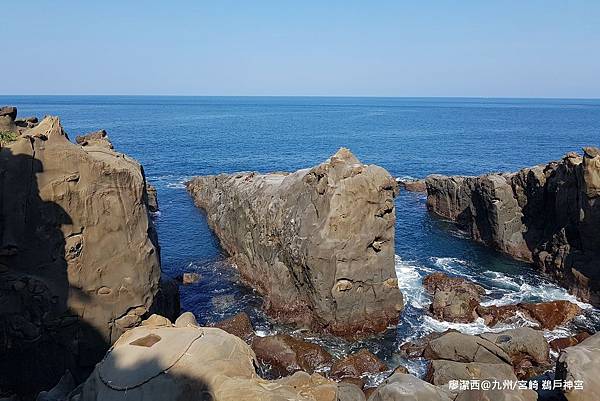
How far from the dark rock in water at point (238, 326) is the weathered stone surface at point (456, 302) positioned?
1355 cm

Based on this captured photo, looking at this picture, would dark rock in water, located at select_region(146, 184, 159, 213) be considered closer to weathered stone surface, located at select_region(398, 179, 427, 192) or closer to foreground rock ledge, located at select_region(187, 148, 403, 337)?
foreground rock ledge, located at select_region(187, 148, 403, 337)

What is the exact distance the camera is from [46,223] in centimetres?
2131

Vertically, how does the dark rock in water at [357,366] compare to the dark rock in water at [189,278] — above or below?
below

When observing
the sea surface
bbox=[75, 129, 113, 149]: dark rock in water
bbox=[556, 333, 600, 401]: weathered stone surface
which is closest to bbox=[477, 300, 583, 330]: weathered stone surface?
the sea surface

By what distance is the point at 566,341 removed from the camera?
29188 millimetres

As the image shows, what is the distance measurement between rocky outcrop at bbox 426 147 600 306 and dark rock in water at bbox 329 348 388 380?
19.5 meters

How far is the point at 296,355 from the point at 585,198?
25.8 metres

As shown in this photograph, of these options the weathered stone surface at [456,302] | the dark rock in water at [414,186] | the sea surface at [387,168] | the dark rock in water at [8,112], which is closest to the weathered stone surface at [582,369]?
the sea surface at [387,168]

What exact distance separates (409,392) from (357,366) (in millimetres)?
8297

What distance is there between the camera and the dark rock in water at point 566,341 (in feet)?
95.0

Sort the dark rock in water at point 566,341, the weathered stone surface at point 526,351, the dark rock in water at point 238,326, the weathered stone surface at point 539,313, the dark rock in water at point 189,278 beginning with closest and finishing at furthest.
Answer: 1. the weathered stone surface at point 526,351
2. the dark rock in water at point 566,341
3. the dark rock in water at point 238,326
4. the weathered stone surface at point 539,313
5. the dark rock in water at point 189,278

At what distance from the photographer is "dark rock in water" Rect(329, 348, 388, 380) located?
26594mm

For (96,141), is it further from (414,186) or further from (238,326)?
(414,186)

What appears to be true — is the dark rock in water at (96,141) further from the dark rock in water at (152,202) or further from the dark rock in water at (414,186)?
the dark rock in water at (414,186)
